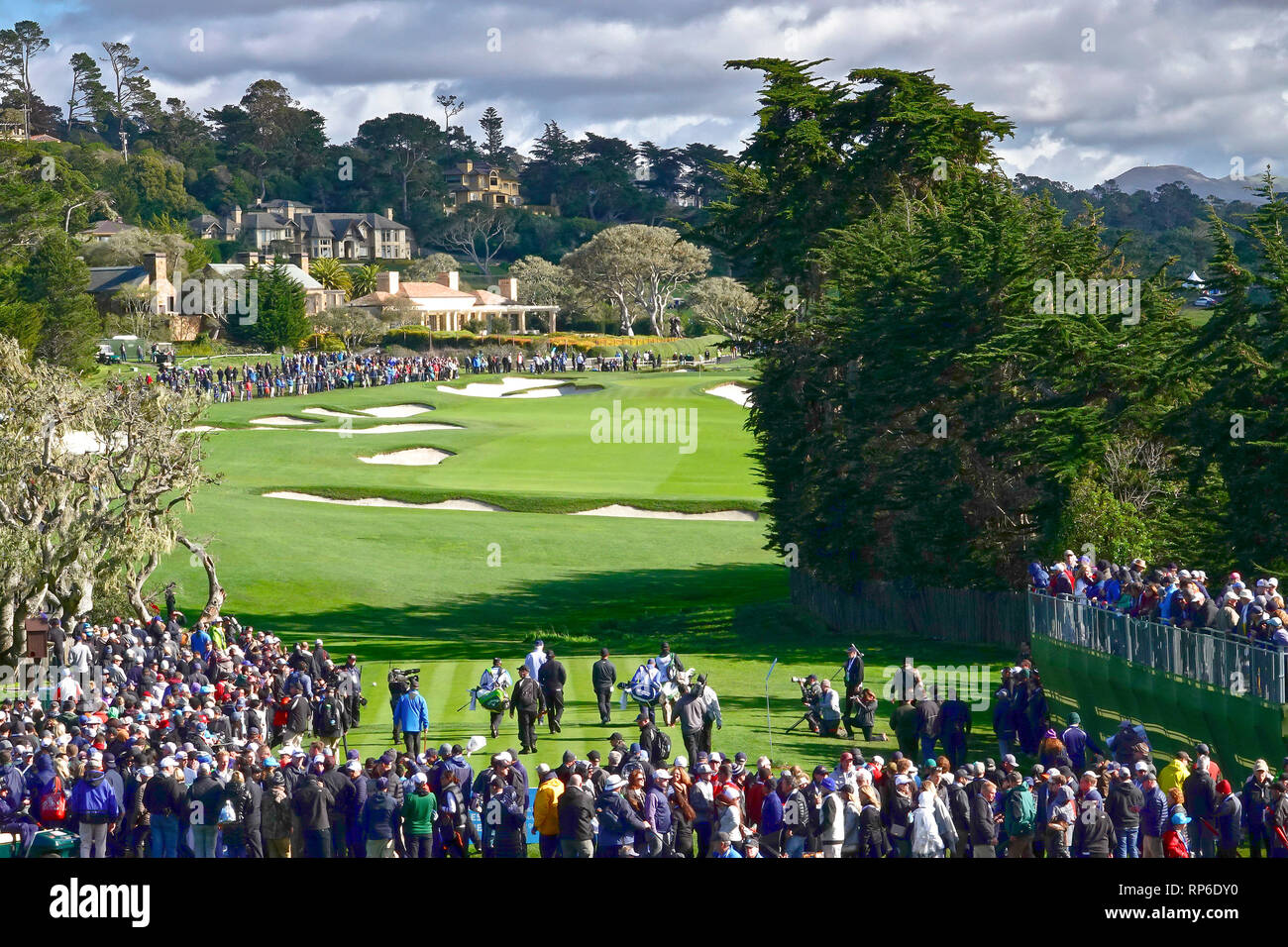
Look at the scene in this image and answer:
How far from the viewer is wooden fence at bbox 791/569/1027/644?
116 ft

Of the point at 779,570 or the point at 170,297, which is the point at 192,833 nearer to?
the point at 779,570

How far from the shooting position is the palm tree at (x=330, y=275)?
156500 mm

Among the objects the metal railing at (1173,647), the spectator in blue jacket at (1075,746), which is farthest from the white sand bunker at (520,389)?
the spectator in blue jacket at (1075,746)

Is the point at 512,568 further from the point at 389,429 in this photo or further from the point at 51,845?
the point at 51,845

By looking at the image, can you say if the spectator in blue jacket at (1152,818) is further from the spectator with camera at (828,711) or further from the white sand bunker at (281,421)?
the white sand bunker at (281,421)

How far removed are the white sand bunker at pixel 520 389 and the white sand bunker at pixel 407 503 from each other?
3400cm

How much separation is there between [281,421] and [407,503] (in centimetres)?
2120

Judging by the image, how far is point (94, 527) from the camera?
3706 cm

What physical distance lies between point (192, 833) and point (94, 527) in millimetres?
18860

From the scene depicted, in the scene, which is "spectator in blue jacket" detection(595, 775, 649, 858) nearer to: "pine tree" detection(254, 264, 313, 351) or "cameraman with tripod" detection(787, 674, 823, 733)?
"cameraman with tripod" detection(787, 674, 823, 733)

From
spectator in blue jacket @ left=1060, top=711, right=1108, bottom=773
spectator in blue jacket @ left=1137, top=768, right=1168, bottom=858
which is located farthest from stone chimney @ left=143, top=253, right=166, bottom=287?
spectator in blue jacket @ left=1137, top=768, right=1168, bottom=858

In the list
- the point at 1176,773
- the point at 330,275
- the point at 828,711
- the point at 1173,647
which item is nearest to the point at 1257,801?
the point at 1176,773

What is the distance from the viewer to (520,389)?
99188mm
